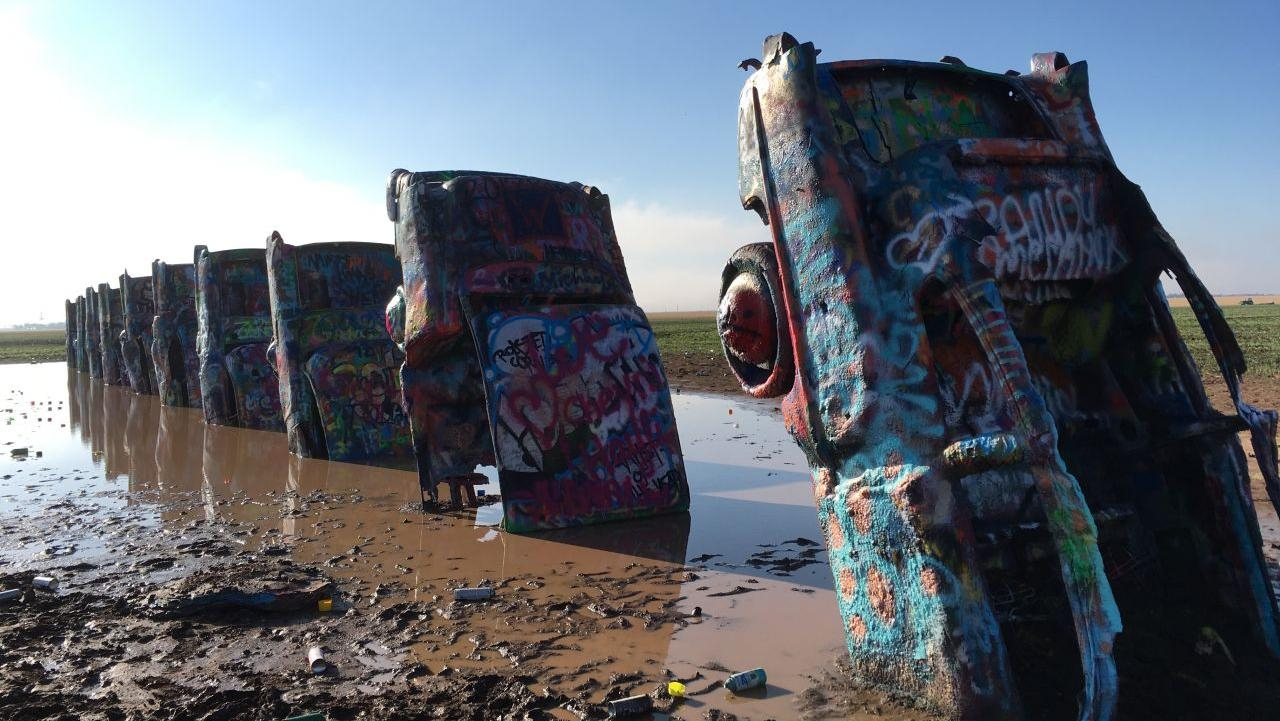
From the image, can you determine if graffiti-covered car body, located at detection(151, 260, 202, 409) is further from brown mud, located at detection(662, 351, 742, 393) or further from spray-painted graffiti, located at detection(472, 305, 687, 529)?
spray-painted graffiti, located at detection(472, 305, 687, 529)

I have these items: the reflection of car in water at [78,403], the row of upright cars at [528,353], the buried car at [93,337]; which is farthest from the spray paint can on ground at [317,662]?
the buried car at [93,337]

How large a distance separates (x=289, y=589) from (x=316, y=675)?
1.45 meters

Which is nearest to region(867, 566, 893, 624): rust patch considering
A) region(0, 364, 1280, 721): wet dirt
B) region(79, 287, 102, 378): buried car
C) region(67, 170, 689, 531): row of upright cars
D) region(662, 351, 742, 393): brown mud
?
region(0, 364, 1280, 721): wet dirt

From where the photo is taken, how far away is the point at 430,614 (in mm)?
5344

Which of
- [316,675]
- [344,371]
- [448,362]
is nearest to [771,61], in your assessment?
[316,675]

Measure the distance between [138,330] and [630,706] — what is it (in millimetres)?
24554

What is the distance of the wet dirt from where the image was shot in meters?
3.93

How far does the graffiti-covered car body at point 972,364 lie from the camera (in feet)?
10.9

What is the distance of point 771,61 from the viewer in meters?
3.94

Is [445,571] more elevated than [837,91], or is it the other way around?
[837,91]

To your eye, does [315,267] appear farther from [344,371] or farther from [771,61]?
[771,61]

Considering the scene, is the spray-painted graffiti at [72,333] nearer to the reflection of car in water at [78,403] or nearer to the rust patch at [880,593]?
the reflection of car in water at [78,403]

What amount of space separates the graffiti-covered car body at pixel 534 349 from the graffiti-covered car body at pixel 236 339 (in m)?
8.83

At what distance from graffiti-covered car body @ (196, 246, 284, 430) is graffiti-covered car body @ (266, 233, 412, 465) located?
3.50 metres
